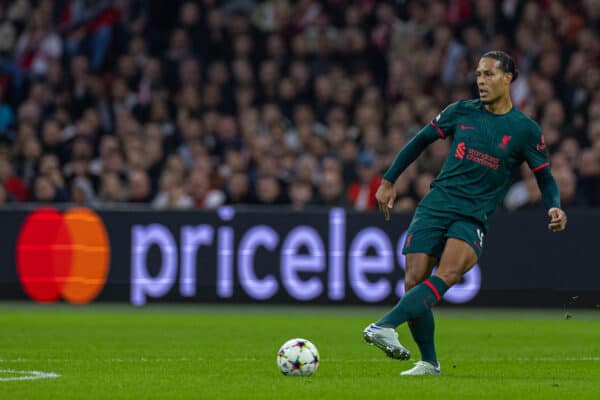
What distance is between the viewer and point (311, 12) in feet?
67.9

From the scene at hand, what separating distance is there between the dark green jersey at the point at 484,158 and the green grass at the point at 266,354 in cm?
117

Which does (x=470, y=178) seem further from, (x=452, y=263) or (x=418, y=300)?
(x=418, y=300)

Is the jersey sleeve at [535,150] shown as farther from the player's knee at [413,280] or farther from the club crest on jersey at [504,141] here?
the player's knee at [413,280]

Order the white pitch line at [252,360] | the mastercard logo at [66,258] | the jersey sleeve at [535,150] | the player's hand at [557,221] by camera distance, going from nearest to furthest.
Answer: the player's hand at [557,221], the jersey sleeve at [535,150], the white pitch line at [252,360], the mastercard logo at [66,258]

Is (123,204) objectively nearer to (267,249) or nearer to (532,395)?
(267,249)

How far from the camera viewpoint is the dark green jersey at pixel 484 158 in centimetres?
886

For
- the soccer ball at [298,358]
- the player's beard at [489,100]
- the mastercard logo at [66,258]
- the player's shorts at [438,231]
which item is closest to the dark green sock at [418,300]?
the player's shorts at [438,231]

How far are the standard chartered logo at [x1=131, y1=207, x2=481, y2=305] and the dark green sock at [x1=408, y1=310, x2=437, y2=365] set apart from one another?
7.97 m

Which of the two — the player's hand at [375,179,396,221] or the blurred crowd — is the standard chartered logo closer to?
the blurred crowd

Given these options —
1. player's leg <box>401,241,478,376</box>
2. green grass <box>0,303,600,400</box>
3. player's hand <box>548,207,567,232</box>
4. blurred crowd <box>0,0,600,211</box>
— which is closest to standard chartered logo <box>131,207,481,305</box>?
green grass <box>0,303,600,400</box>

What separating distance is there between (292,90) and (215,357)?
30.9ft

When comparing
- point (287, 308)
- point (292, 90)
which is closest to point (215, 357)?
point (287, 308)

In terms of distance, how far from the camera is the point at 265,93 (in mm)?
20141

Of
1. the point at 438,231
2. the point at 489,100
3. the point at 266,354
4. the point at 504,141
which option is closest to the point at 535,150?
the point at 504,141
